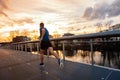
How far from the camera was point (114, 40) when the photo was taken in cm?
1007

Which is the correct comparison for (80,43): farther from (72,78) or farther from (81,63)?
(72,78)

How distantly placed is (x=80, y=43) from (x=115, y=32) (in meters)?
4.50

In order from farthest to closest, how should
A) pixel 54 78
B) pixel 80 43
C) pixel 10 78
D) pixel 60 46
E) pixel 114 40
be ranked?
1. pixel 60 46
2. pixel 80 43
3. pixel 114 40
4. pixel 10 78
5. pixel 54 78

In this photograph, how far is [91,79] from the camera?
8.18m

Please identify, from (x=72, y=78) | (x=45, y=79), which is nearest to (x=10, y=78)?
(x=45, y=79)

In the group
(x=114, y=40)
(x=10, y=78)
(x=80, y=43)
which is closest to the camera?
(x=10, y=78)

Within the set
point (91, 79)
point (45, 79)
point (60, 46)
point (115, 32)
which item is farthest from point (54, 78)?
point (60, 46)

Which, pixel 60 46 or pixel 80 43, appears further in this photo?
pixel 60 46

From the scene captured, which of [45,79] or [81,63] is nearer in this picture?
[45,79]

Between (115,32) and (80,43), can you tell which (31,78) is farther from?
(80,43)

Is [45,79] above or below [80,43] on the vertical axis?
below

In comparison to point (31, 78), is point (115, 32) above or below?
above


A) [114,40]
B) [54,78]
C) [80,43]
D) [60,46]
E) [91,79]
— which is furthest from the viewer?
[60,46]

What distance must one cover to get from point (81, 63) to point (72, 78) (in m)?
4.90
